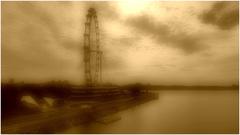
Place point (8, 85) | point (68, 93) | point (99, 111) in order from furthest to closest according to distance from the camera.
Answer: point (68, 93), point (99, 111), point (8, 85)

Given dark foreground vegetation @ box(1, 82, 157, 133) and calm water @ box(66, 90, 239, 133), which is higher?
dark foreground vegetation @ box(1, 82, 157, 133)

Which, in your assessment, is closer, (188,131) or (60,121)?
(60,121)

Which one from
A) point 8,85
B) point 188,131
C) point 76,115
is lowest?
point 188,131

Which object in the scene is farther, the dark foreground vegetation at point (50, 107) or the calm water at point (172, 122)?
the calm water at point (172, 122)

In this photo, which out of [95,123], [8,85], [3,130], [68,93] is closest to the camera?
[3,130]

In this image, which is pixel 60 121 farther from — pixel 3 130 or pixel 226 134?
pixel 226 134

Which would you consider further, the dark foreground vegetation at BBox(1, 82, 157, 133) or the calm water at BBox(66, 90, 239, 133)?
the calm water at BBox(66, 90, 239, 133)

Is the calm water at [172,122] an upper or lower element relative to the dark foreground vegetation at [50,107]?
lower

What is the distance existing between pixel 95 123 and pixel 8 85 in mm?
4602

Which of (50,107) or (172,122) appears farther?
(50,107)

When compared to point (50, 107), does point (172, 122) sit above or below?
below

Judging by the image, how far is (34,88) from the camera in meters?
12.0

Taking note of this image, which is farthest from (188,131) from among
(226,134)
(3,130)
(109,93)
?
(109,93)

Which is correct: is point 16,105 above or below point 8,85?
below
